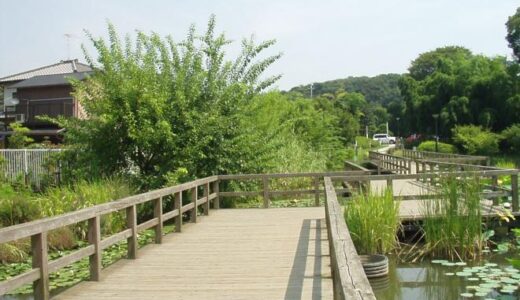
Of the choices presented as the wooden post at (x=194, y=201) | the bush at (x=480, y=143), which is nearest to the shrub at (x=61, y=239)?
the wooden post at (x=194, y=201)

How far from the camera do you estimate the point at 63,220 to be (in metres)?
5.52

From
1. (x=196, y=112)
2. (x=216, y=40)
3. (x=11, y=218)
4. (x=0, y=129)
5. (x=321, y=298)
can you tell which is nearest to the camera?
(x=321, y=298)

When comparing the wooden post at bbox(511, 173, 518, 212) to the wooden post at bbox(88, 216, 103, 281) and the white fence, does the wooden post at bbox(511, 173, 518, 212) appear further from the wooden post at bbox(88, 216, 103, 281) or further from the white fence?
the white fence

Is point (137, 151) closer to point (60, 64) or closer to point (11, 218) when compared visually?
point (11, 218)

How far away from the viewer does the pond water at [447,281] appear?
777cm

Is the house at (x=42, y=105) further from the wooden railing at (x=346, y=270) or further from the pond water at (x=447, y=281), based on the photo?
the wooden railing at (x=346, y=270)

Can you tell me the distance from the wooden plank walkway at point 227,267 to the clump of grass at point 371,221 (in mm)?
594

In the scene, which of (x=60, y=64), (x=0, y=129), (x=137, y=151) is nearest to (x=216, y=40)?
(x=137, y=151)

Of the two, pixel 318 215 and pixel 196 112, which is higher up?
pixel 196 112

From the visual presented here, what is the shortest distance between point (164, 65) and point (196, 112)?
169 centimetres

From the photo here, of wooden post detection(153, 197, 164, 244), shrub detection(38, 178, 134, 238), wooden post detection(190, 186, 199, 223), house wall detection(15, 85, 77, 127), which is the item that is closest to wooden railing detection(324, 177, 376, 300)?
wooden post detection(153, 197, 164, 244)

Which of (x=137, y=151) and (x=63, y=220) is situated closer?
(x=63, y=220)

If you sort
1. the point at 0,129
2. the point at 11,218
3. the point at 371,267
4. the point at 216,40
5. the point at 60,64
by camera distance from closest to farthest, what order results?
the point at 371,267 < the point at 11,218 < the point at 216,40 < the point at 0,129 < the point at 60,64

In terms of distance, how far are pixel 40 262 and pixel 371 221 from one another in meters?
5.69
